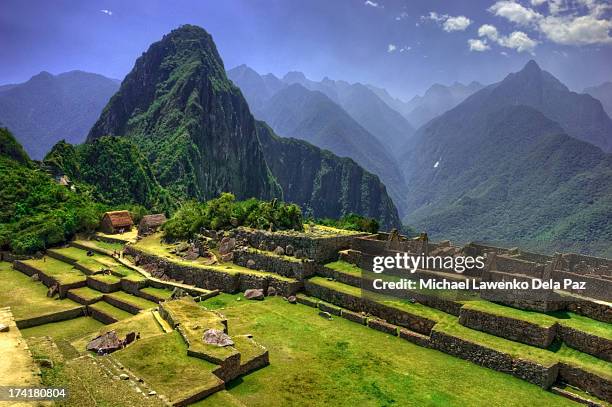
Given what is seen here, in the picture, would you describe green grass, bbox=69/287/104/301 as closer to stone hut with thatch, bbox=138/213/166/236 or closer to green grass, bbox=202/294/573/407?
green grass, bbox=202/294/573/407

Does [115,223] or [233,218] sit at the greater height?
[233,218]

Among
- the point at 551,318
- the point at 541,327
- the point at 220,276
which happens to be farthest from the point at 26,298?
the point at 551,318

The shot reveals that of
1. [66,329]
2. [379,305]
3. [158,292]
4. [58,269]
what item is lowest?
[66,329]

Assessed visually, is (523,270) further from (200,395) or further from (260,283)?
(200,395)

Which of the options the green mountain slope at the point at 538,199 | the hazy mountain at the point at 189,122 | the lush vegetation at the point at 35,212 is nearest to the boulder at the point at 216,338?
the lush vegetation at the point at 35,212

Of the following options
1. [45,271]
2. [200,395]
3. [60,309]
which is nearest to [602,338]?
[200,395]

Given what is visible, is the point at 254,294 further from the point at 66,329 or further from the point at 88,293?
the point at 88,293

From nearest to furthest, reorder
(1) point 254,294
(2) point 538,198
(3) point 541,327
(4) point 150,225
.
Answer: (3) point 541,327
(1) point 254,294
(4) point 150,225
(2) point 538,198
